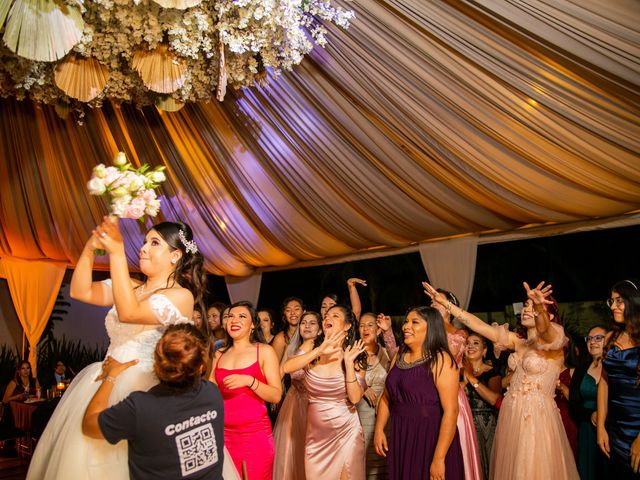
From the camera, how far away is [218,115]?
6.02 meters

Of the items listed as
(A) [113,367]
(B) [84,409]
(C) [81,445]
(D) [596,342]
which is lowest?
(C) [81,445]

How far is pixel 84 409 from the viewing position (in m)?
2.15

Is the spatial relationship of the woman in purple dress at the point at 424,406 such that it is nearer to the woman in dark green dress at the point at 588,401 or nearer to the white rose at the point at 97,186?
the woman in dark green dress at the point at 588,401

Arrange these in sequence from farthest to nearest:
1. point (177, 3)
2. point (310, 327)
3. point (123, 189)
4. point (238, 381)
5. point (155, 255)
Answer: point (310, 327), point (238, 381), point (177, 3), point (155, 255), point (123, 189)

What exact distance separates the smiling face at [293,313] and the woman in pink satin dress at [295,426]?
734 millimetres

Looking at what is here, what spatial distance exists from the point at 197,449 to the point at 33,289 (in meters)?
8.68

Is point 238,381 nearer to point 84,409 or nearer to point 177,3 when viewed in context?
point 84,409

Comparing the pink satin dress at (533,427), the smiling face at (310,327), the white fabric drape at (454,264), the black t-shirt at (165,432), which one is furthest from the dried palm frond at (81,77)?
the white fabric drape at (454,264)

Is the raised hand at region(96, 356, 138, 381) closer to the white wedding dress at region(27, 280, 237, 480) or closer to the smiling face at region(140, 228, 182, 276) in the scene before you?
the white wedding dress at region(27, 280, 237, 480)

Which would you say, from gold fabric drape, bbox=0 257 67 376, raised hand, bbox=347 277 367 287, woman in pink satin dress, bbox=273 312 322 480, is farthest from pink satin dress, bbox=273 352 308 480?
gold fabric drape, bbox=0 257 67 376

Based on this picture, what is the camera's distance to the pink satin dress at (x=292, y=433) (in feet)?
15.9

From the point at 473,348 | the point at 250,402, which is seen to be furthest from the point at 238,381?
the point at 473,348

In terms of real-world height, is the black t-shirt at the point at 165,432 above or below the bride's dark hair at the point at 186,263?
below

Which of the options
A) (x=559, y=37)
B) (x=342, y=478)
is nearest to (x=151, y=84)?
(x=559, y=37)
